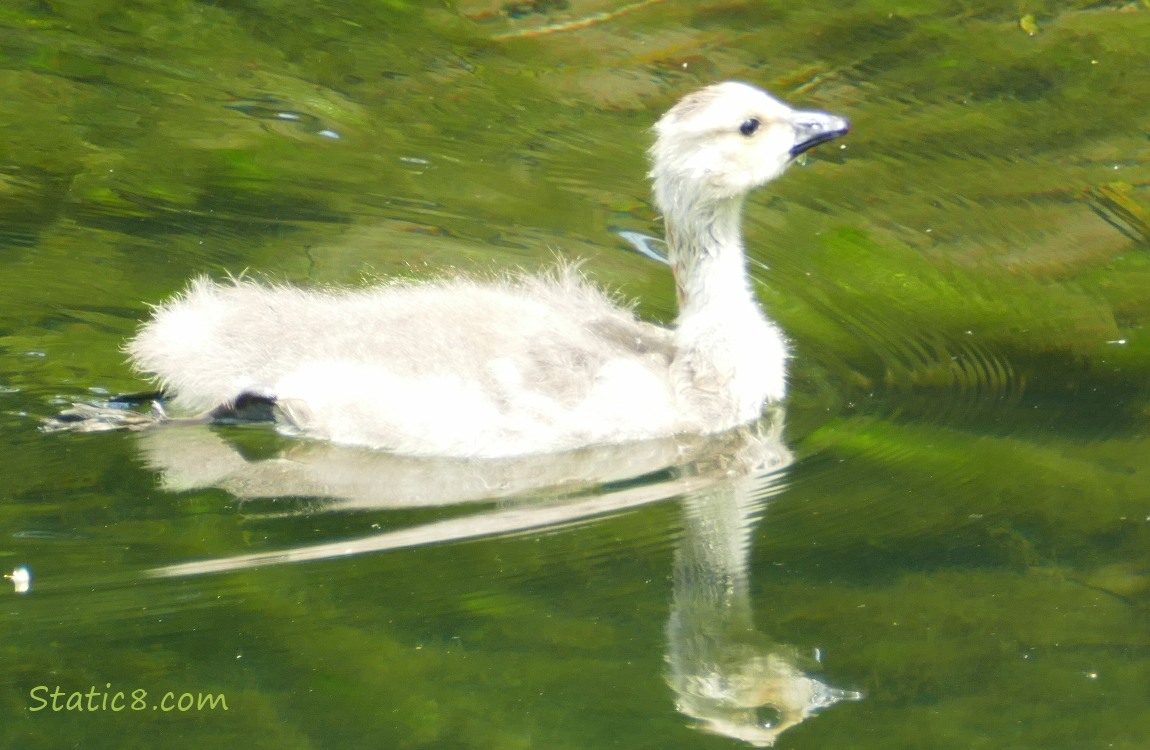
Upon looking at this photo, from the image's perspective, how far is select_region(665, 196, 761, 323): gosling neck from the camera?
5.29 meters

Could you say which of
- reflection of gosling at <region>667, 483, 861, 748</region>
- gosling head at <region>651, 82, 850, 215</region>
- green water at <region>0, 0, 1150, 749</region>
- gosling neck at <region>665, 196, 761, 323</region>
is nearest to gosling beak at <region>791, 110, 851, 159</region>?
gosling head at <region>651, 82, 850, 215</region>

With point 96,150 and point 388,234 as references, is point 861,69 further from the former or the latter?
point 96,150

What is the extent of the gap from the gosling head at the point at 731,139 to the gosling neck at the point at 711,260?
0.06 meters

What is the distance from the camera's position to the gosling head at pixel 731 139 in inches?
205

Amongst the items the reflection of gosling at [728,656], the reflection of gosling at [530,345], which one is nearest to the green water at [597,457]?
the reflection of gosling at [728,656]

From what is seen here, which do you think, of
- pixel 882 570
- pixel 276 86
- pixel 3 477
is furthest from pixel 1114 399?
pixel 276 86

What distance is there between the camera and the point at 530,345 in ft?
16.2

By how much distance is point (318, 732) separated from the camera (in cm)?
323

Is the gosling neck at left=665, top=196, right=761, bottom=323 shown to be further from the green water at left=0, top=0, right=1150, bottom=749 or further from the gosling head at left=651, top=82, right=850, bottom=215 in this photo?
the green water at left=0, top=0, right=1150, bottom=749

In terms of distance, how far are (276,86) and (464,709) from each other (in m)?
4.46

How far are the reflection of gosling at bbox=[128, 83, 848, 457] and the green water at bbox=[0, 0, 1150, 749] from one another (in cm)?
18

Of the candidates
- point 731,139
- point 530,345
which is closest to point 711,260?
point 731,139

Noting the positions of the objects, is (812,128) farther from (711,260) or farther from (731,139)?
(711,260)

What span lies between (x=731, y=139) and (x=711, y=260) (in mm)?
385
